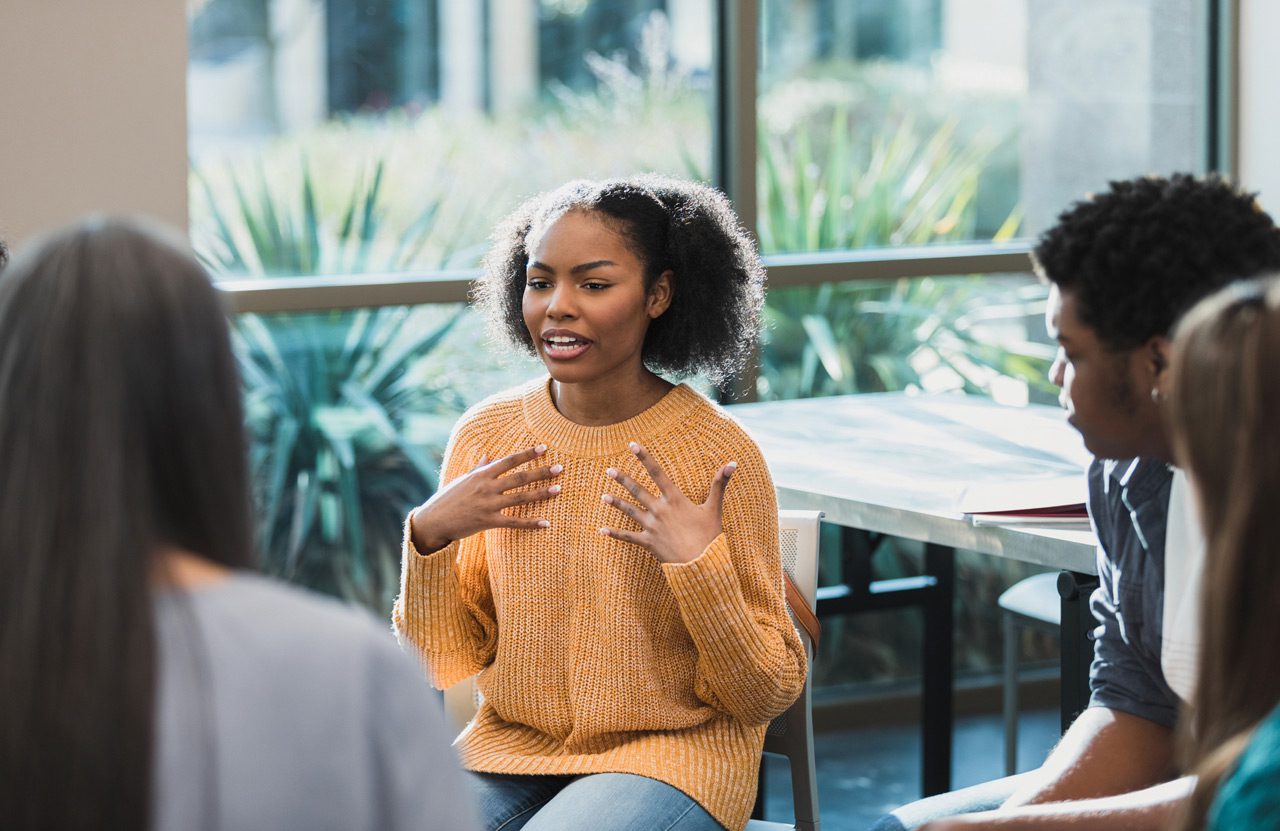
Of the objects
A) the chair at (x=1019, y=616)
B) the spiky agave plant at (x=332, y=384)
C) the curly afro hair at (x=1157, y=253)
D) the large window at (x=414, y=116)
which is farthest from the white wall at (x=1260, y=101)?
the curly afro hair at (x=1157, y=253)

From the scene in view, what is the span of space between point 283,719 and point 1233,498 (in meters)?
0.63

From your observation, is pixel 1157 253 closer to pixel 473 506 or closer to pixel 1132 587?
pixel 1132 587

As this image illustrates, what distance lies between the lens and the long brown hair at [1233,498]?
1.06 metres

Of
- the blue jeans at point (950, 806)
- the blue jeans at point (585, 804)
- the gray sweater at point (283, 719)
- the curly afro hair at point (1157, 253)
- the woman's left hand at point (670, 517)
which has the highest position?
the curly afro hair at point (1157, 253)

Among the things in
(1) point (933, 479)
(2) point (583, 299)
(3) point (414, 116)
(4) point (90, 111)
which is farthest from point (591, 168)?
(2) point (583, 299)

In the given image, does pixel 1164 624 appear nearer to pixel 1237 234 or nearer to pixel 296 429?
pixel 1237 234

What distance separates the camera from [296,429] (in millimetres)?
3504

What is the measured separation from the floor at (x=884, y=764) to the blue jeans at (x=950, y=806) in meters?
1.63

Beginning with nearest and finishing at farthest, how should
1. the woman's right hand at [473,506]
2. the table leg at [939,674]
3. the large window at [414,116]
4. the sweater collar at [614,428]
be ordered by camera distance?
the woman's right hand at [473,506]
the sweater collar at [614,428]
the table leg at [939,674]
the large window at [414,116]

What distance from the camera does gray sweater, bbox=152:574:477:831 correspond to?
884mm

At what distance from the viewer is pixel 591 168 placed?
3701mm

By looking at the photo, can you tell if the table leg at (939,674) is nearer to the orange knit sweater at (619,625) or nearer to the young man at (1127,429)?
the orange knit sweater at (619,625)

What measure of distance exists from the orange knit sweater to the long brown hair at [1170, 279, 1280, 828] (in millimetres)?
843

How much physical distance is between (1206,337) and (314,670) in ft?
2.08
